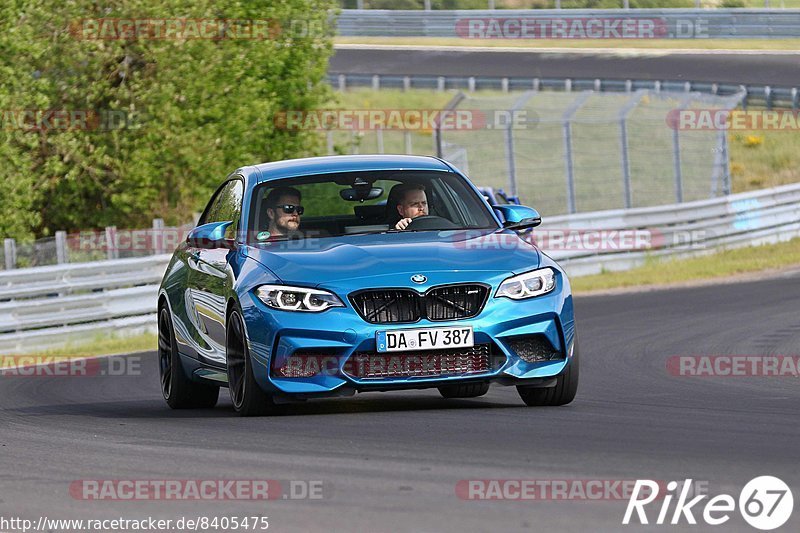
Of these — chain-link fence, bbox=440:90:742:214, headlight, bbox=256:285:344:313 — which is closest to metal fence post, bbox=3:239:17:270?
chain-link fence, bbox=440:90:742:214

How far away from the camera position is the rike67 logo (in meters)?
5.50

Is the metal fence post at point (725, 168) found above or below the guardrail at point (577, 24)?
above

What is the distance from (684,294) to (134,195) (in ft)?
41.2

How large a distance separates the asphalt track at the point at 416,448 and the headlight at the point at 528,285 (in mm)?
654

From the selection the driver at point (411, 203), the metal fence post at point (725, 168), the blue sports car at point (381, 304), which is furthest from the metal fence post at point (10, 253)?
the metal fence post at point (725, 168)

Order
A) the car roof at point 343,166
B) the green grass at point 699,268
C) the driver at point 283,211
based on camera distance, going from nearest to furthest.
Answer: the driver at point 283,211 < the car roof at point 343,166 < the green grass at point 699,268

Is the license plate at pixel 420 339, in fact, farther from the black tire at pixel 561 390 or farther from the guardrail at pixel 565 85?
the guardrail at pixel 565 85

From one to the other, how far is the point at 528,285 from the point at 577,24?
54514 mm

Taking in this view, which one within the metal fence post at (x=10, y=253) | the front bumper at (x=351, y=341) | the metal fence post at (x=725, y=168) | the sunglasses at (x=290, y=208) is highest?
the sunglasses at (x=290, y=208)

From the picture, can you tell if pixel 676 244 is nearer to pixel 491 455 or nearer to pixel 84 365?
pixel 84 365

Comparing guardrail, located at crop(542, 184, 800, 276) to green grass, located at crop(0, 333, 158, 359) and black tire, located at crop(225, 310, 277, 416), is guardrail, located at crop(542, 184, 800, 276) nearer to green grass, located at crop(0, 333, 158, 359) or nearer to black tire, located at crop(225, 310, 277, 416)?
green grass, located at crop(0, 333, 158, 359)

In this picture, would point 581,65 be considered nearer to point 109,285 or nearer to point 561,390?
point 109,285

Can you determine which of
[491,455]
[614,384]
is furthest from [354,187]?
[491,455]

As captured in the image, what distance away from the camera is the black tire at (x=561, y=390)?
9.23 m
